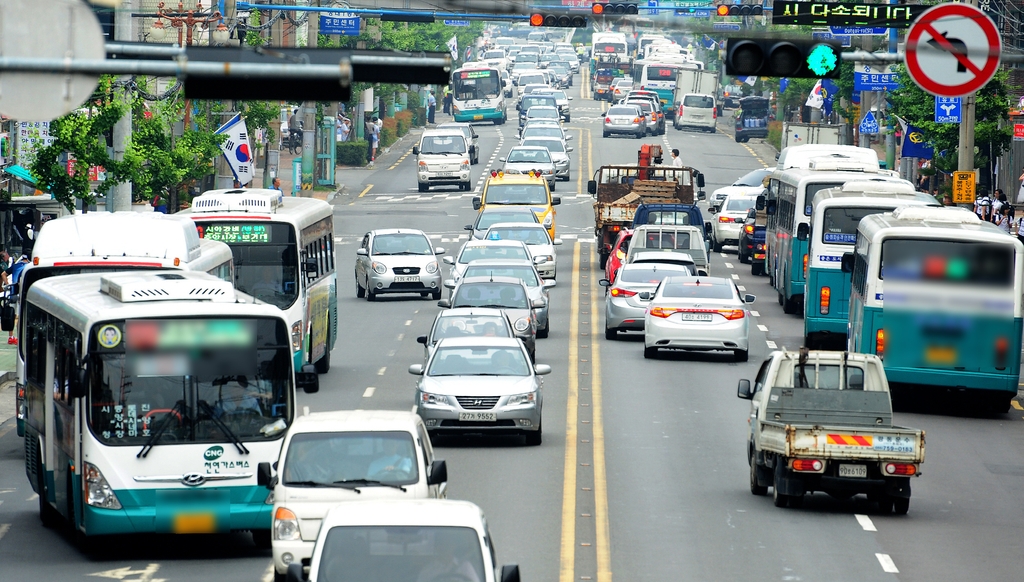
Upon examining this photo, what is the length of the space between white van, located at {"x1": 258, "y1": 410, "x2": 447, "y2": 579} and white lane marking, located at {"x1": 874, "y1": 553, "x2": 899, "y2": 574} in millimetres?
4132

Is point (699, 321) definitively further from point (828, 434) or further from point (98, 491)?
point (98, 491)

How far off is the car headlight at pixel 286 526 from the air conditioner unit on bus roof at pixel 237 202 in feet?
42.5

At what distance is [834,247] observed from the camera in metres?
32.8

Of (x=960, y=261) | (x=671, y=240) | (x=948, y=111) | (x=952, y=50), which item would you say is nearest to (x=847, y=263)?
(x=960, y=261)

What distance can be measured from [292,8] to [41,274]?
30.1 meters

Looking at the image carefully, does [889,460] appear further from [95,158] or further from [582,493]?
[95,158]

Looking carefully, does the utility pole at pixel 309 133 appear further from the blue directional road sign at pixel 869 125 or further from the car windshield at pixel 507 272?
the car windshield at pixel 507 272

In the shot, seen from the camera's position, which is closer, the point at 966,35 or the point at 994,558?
the point at 966,35

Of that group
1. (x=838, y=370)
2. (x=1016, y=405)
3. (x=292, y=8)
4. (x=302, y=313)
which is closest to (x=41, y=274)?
(x=302, y=313)

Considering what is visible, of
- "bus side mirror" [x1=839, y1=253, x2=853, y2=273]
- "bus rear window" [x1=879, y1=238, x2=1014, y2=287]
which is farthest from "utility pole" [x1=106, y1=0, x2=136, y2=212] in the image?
"bus rear window" [x1=879, y1=238, x2=1014, y2=287]

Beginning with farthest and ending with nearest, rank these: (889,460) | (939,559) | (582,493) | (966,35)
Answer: (582,493), (889,460), (939,559), (966,35)

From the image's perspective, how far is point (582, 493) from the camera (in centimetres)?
1931

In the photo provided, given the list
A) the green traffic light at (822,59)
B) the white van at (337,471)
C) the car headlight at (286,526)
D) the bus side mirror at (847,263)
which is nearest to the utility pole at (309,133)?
the bus side mirror at (847,263)

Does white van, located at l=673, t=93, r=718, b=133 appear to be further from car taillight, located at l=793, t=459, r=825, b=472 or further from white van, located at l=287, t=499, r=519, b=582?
white van, located at l=287, t=499, r=519, b=582
